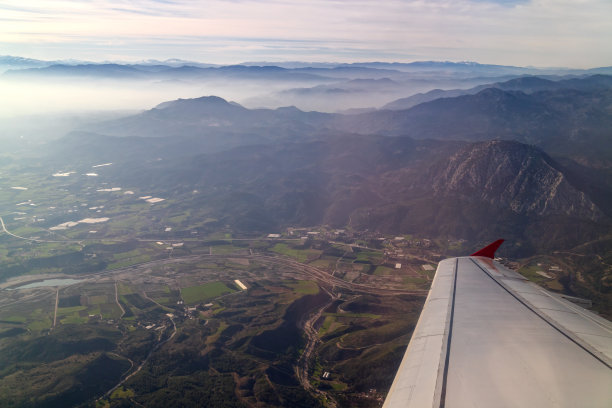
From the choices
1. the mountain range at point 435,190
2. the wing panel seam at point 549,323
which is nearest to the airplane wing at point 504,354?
the wing panel seam at point 549,323

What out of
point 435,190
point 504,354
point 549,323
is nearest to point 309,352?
point 549,323

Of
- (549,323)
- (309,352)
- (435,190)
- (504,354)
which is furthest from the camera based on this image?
(435,190)

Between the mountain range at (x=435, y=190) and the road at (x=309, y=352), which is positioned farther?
the mountain range at (x=435, y=190)

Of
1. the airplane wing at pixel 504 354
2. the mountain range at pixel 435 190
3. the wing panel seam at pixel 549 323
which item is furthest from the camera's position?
the mountain range at pixel 435 190

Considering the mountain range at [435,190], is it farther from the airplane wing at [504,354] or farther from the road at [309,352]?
the airplane wing at [504,354]

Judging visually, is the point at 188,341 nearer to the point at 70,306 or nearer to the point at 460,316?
the point at 70,306

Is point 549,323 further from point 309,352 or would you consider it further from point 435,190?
point 435,190

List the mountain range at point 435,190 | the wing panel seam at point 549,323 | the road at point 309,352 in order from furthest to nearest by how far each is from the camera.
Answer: the mountain range at point 435,190, the road at point 309,352, the wing panel seam at point 549,323

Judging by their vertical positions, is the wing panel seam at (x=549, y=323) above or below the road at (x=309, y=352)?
above

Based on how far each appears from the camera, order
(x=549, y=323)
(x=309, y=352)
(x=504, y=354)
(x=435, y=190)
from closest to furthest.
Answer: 1. (x=504, y=354)
2. (x=549, y=323)
3. (x=309, y=352)
4. (x=435, y=190)
